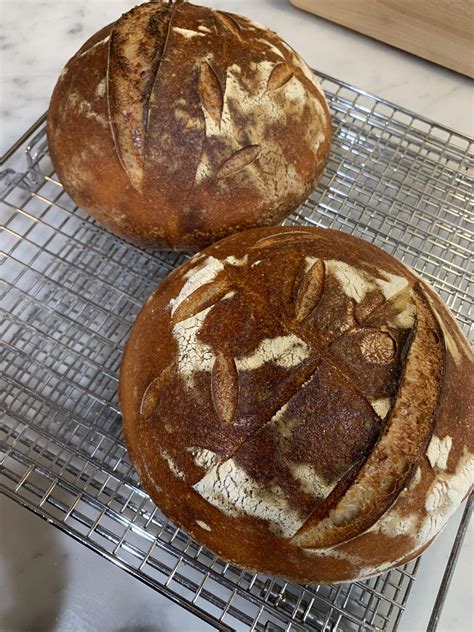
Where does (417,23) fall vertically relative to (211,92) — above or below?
below

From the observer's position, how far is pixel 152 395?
0.87 metres

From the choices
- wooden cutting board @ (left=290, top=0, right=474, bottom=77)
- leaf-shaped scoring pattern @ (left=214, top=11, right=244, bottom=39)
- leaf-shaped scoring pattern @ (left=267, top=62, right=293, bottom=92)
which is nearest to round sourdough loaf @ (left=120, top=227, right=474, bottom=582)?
leaf-shaped scoring pattern @ (left=267, top=62, right=293, bottom=92)

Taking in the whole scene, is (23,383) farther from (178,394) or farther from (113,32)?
(113,32)

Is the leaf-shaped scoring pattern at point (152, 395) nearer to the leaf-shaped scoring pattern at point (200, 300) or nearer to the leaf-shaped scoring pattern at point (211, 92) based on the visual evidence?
the leaf-shaped scoring pattern at point (200, 300)

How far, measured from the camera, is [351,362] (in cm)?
80

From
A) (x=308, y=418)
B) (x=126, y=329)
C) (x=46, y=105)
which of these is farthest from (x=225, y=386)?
(x=46, y=105)

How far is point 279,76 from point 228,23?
0.52 feet

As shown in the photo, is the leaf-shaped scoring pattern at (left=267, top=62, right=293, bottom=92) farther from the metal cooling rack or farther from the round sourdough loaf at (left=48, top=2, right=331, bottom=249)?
the metal cooling rack

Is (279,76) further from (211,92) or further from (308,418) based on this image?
(308,418)

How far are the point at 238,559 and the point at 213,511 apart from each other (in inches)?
3.6

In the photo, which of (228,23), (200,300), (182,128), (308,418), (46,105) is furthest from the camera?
(46,105)

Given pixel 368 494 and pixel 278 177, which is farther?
pixel 278 177

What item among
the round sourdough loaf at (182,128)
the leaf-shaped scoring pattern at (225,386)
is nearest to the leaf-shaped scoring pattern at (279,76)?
the round sourdough loaf at (182,128)

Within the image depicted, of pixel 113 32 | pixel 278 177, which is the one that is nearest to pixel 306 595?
pixel 278 177
